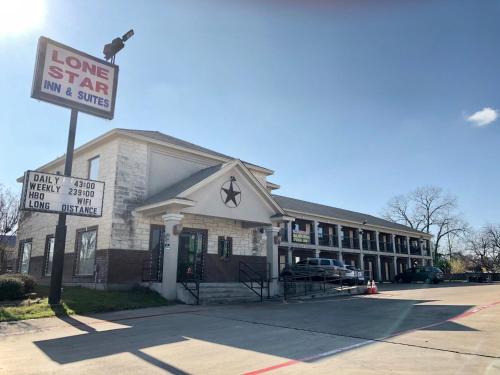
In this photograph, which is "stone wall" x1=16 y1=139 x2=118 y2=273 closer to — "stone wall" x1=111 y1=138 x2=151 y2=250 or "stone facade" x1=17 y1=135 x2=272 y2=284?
"stone facade" x1=17 y1=135 x2=272 y2=284

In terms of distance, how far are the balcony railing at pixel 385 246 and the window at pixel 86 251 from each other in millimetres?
33914

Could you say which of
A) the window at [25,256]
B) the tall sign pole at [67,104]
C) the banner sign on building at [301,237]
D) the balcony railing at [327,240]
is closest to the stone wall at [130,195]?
the tall sign pole at [67,104]

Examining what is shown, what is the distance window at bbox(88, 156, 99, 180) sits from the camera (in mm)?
19169

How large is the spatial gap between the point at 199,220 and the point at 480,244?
6395 centimetres

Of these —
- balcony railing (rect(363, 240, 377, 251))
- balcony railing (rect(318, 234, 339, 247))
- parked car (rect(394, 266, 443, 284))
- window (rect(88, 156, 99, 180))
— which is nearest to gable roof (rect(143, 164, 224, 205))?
window (rect(88, 156, 99, 180))

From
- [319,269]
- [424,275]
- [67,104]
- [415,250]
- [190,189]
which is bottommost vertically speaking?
[424,275]

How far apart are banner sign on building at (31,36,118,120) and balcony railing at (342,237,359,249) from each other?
1196 inches

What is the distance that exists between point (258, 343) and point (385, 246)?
132ft

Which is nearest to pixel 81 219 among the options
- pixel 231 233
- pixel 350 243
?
pixel 231 233

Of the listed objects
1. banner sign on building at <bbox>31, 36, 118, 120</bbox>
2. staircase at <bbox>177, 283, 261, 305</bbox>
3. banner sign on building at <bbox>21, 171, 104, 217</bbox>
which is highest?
banner sign on building at <bbox>31, 36, 118, 120</bbox>

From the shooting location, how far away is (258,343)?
7.98 meters

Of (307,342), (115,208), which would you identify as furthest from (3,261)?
(307,342)

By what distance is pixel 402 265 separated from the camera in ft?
163

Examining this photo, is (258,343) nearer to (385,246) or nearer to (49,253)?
(49,253)
